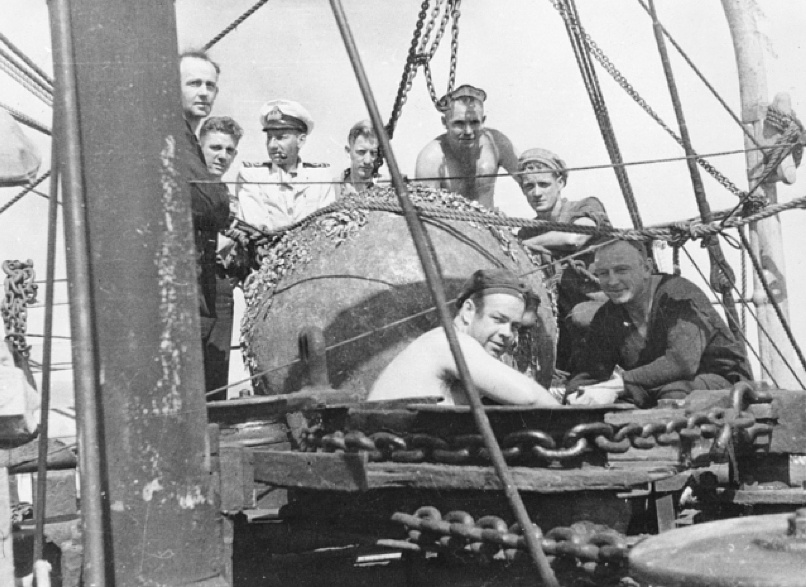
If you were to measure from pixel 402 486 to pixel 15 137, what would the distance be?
7.95 ft

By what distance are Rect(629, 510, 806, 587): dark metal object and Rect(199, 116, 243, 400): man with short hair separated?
11.9 feet

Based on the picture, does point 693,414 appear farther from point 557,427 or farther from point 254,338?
point 254,338

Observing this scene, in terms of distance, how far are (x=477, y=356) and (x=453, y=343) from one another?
1149 mm

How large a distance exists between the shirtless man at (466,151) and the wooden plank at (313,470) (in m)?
2.98

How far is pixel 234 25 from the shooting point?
6324 millimetres

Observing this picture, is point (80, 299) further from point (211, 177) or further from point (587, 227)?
point (587, 227)

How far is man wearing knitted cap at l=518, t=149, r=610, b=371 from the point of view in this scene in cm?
661

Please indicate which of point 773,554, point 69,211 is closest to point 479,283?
point 69,211

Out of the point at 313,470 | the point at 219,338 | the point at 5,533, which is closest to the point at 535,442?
the point at 313,470

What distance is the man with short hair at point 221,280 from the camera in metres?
6.13

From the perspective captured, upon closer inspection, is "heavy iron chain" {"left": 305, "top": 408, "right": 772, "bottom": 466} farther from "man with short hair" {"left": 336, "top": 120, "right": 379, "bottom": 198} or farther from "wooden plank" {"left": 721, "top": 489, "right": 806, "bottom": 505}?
"man with short hair" {"left": 336, "top": 120, "right": 379, "bottom": 198}

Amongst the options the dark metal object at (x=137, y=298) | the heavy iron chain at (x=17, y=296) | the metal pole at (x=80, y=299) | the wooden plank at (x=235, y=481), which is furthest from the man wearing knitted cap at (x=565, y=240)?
the metal pole at (x=80, y=299)

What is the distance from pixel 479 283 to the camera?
4613 millimetres

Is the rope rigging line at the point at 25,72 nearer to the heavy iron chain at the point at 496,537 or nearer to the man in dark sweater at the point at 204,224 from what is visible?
the man in dark sweater at the point at 204,224
